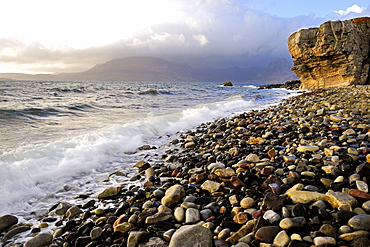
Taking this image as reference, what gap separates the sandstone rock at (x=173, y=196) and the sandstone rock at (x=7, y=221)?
1.77 m

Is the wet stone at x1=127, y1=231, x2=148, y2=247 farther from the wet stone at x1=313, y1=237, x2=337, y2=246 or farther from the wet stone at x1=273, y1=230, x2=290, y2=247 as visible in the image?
the wet stone at x1=313, y1=237, x2=337, y2=246

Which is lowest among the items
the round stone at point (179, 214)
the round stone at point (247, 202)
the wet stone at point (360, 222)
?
the round stone at point (179, 214)

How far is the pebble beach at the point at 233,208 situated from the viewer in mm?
1780

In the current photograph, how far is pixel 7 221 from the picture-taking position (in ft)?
8.15

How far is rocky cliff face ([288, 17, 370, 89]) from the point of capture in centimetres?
2383

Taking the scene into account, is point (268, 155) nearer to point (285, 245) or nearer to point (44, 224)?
point (285, 245)

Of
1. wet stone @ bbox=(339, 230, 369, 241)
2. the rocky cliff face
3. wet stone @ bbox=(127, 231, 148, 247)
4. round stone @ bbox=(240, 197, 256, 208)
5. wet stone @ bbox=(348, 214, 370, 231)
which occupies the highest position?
the rocky cliff face

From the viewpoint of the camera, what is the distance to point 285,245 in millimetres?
1620

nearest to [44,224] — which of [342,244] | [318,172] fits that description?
[342,244]

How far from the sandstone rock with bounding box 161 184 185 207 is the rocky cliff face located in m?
28.9

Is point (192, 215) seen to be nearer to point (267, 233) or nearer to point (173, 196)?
point (173, 196)

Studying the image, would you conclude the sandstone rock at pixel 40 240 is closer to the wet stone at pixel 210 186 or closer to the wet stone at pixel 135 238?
the wet stone at pixel 135 238

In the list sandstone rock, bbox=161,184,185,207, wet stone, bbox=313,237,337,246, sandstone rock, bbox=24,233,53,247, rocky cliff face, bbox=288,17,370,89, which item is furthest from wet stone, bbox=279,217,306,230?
rocky cliff face, bbox=288,17,370,89

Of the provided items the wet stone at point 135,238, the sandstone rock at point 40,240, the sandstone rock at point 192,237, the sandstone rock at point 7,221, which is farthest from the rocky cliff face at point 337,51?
the sandstone rock at point 7,221
